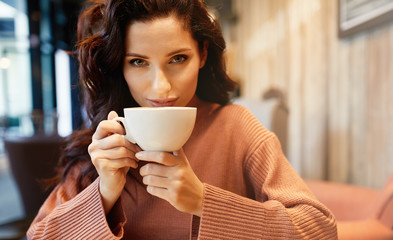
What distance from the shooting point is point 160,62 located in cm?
55

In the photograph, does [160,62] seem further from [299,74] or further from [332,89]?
[299,74]

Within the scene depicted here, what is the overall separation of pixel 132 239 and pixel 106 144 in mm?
307

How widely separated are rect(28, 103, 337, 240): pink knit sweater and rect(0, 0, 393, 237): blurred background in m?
A: 0.19

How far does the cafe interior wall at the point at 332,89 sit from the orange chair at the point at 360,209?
0.38 m

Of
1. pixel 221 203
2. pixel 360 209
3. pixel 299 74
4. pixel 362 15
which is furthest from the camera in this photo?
pixel 299 74

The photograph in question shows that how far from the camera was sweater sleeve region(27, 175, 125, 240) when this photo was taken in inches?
22.0

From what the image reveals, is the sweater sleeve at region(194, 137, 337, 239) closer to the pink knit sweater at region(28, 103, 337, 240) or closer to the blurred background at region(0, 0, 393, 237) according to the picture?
the pink knit sweater at region(28, 103, 337, 240)

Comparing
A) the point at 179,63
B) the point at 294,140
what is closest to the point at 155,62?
the point at 179,63

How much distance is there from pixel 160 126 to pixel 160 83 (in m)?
0.15

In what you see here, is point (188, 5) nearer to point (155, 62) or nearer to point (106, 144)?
point (155, 62)

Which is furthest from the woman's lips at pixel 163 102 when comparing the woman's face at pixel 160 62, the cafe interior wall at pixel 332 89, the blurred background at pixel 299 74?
the cafe interior wall at pixel 332 89

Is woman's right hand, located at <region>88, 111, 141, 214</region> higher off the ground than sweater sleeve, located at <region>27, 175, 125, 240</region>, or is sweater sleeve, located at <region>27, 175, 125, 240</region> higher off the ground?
woman's right hand, located at <region>88, 111, 141, 214</region>

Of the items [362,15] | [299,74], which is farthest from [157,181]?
[299,74]

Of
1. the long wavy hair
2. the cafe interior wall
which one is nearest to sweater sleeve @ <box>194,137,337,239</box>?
the long wavy hair
